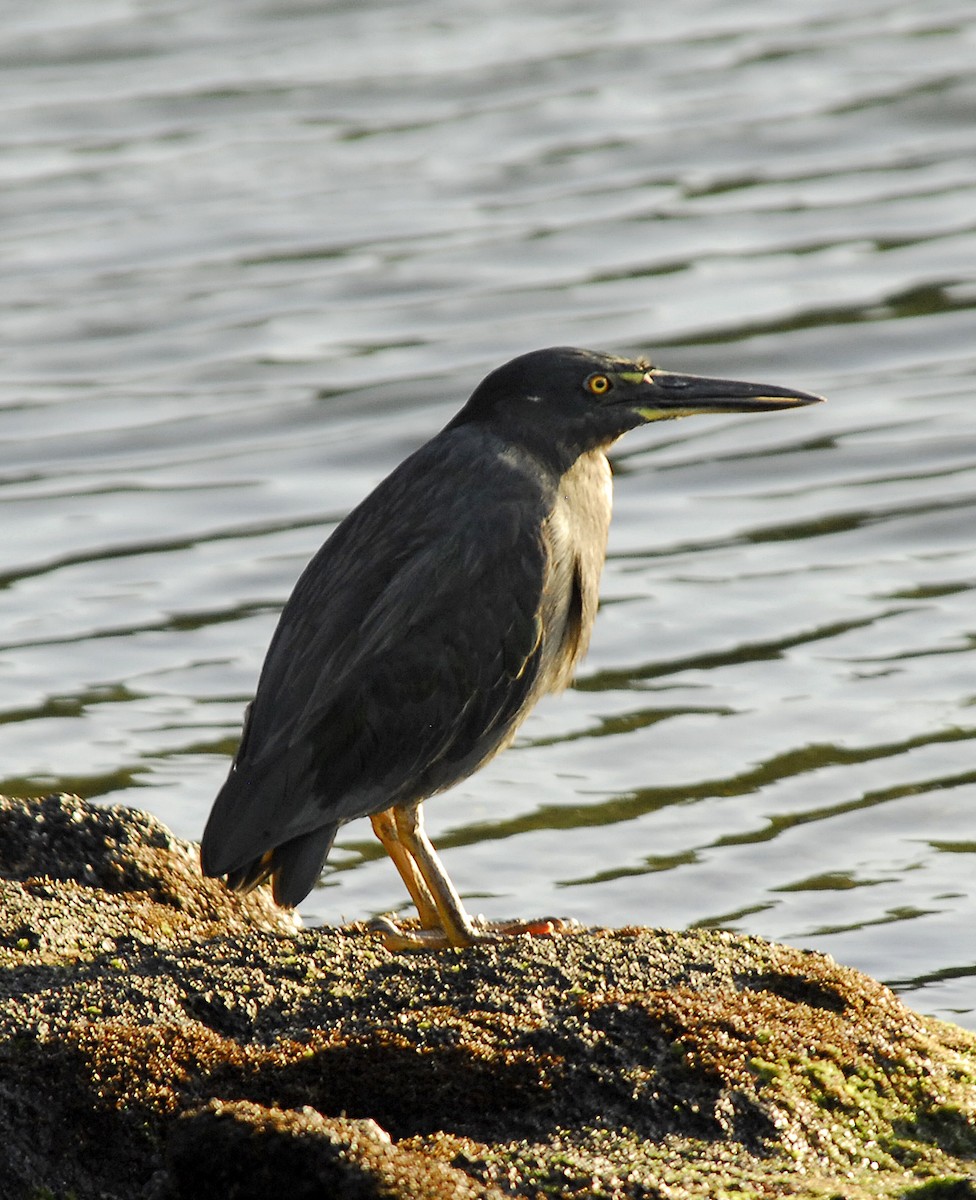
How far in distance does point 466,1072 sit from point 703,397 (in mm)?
2743

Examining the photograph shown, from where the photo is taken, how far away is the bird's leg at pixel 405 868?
17.8 ft

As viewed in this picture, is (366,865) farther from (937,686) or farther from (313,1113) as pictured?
(313,1113)

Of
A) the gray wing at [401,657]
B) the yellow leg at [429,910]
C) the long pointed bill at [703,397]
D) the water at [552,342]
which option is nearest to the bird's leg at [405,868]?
the yellow leg at [429,910]

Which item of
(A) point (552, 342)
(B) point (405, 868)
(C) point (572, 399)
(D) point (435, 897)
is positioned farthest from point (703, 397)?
(A) point (552, 342)

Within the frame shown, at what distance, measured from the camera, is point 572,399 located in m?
5.75

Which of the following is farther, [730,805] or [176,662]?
[176,662]

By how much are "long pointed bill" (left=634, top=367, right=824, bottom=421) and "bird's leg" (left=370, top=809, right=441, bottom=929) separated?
4.44ft

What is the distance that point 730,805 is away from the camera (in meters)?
7.11

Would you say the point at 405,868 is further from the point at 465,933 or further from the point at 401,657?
the point at 401,657

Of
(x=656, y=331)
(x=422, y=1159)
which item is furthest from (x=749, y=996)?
(x=656, y=331)

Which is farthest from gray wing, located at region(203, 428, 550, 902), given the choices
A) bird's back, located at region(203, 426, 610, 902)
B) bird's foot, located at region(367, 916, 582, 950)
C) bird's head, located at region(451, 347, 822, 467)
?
bird's foot, located at region(367, 916, 582, 950)

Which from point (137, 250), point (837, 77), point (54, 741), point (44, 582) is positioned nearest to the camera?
point (54, 741)

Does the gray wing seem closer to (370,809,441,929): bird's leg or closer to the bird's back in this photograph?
the bird's back

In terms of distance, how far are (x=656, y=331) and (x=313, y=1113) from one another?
28.3 feet
